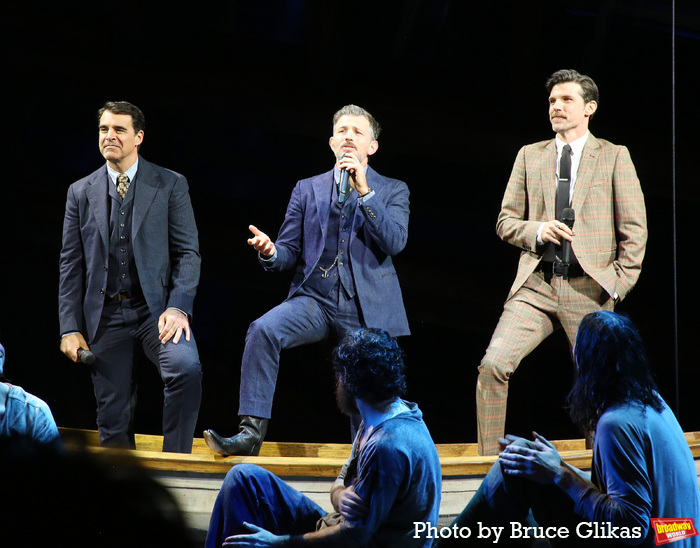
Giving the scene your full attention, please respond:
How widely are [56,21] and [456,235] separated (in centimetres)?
237

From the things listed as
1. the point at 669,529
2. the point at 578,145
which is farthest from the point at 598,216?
the point at 669,529

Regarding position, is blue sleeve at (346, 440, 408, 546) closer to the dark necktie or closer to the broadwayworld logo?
the broadwayworld logo

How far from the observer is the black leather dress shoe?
309cm

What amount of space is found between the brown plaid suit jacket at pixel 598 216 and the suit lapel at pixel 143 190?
1506 mm

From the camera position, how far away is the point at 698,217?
4789 mm

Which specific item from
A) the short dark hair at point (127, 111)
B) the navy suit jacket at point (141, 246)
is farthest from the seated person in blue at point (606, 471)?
the short dark hair at point (127, 111)

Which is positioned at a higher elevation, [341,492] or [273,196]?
[273,196]

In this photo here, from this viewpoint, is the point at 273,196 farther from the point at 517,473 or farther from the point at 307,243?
the point at 517,473

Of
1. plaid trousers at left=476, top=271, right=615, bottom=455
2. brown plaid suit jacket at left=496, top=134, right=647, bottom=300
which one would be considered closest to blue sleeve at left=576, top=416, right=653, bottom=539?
plaid trousers at left=476, top=271, right=615, bottom=455

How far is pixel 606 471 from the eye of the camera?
7.40ft

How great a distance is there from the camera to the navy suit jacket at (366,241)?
137 inches

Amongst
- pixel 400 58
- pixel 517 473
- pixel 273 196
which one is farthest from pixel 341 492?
pixel 400 58

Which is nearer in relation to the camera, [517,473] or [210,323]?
[517,473]

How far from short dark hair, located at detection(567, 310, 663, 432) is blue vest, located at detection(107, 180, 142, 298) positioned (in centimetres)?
196
